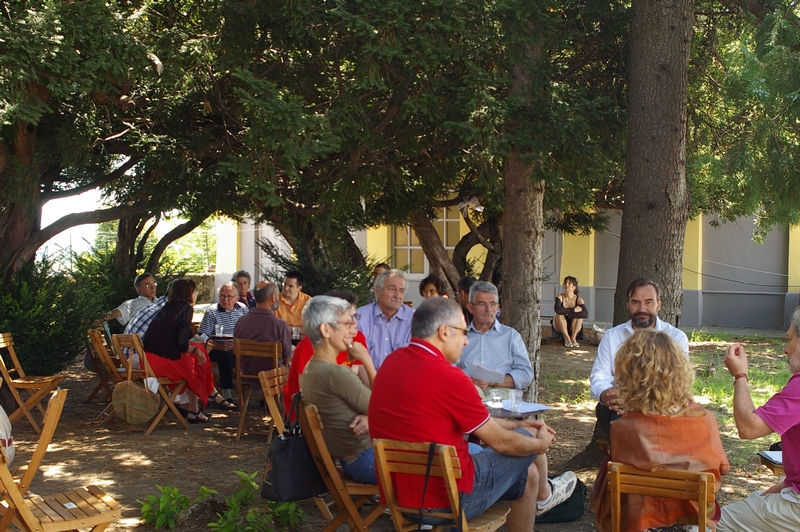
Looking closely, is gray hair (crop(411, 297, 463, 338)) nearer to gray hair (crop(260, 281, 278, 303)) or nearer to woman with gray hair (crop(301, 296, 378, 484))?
woman with gray hair (crop(301, 296, 378, 484))

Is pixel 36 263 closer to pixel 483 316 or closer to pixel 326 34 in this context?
pixel 326 34

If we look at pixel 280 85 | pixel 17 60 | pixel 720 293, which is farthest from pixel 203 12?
pixel 720 293

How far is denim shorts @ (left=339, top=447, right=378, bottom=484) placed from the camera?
4.32 m

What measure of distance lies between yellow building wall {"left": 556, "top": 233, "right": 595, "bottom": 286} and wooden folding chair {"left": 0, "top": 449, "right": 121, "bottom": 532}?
1698cm

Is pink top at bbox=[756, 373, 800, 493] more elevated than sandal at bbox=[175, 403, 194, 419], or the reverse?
pink top at bbox=[756, 373, 800, 493]

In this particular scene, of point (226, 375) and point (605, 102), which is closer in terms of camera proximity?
point (605, 102)

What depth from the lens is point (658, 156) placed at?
5.88 meters

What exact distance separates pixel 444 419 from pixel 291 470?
1015 millimetres

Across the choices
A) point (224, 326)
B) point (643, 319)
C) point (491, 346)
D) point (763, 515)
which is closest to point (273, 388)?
point (491, 346)

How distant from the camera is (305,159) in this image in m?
6.47

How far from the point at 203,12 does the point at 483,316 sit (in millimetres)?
4227

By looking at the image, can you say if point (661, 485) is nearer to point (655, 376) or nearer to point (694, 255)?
point (655, 376)

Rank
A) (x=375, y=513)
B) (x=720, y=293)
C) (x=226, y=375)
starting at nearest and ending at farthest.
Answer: (x=375, y=513) → (x=226, y=375) → (x=720, y=293)

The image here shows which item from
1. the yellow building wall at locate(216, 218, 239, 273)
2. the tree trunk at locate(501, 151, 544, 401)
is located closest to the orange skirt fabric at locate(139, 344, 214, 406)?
the tree trunk at locate(501, 151, 544, 401)
